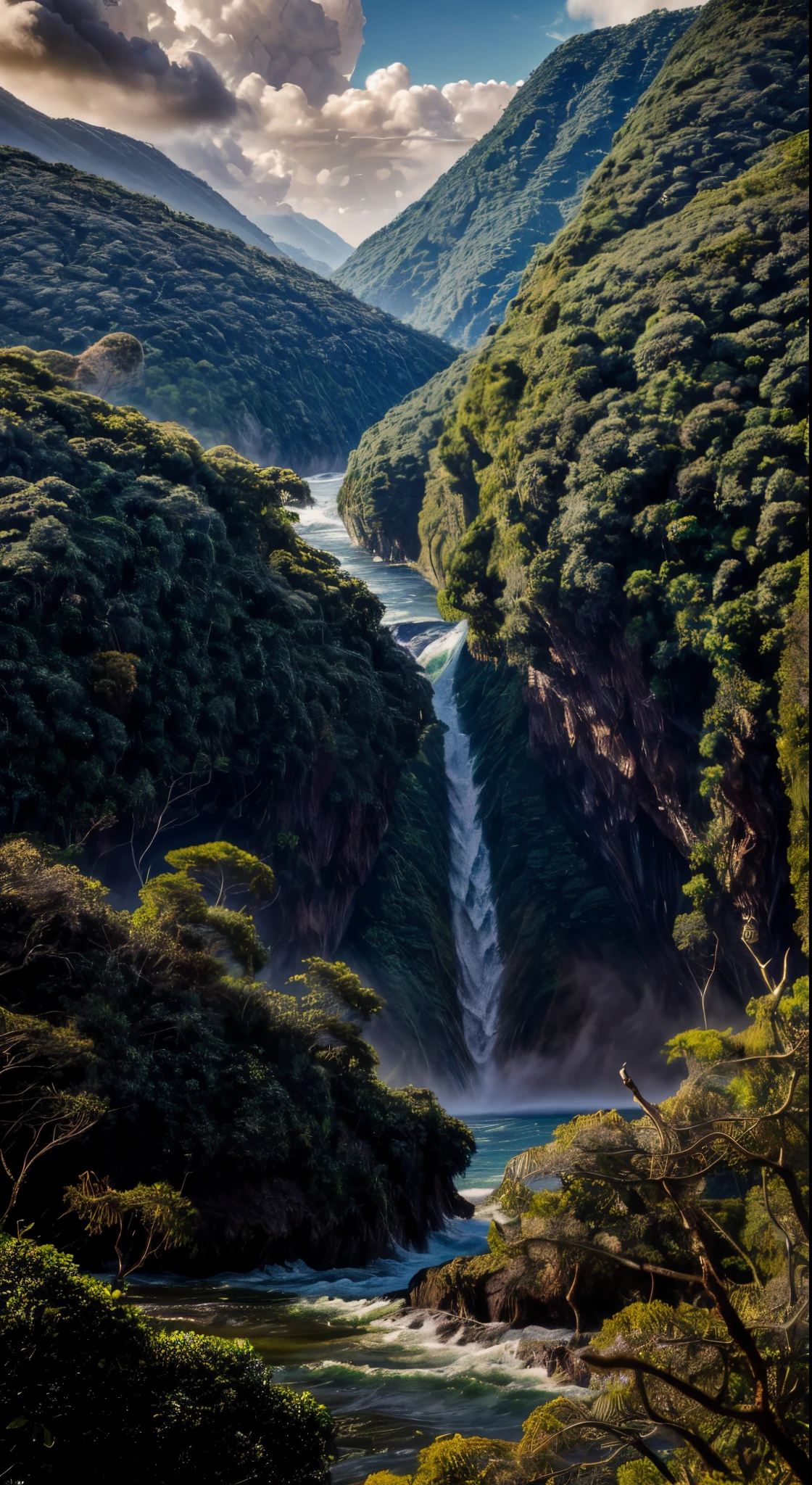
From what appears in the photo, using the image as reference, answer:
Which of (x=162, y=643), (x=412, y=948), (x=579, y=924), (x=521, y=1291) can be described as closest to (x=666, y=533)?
(x=162, y=643)

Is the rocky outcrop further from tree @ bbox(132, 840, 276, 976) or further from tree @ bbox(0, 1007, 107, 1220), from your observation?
tree @ bbox(132, 840, 276, 976)

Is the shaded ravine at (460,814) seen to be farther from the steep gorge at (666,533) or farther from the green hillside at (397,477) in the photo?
the green hillside at (397,477)

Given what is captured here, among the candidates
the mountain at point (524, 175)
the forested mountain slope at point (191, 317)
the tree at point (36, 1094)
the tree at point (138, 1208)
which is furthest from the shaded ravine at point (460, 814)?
the mountain at point (524, 175)

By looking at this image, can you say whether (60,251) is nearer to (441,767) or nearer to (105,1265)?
(441,767)

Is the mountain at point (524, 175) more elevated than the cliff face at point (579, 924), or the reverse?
the mountain at point (524, 175)

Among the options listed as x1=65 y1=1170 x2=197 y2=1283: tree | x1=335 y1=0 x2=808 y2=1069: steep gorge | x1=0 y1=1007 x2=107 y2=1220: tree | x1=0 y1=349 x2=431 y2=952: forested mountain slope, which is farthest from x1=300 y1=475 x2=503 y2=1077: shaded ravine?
x1=65 y1=1170 x2=197 y2=1283: tree

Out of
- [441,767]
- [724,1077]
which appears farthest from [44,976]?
[441,767]
